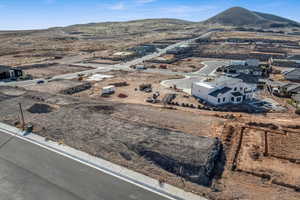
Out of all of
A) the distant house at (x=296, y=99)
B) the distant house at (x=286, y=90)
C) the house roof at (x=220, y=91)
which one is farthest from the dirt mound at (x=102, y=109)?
the distant house at (x=286, y=90)

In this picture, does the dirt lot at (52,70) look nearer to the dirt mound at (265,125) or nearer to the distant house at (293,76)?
the dirt mound at (265,125)

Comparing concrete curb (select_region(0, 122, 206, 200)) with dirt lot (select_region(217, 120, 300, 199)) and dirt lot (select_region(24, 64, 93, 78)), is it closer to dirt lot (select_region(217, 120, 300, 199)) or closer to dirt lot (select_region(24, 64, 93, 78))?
dirt lot (select_region(217, 120, 300, 199))

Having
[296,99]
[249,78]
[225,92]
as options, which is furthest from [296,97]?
[249,78]

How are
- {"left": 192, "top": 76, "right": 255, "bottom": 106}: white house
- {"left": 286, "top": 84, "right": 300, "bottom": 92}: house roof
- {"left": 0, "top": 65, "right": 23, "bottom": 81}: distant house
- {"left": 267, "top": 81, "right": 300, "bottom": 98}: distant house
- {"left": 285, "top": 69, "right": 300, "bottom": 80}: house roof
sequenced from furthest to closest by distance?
{"left": 0, "top": 65, "right": 23, "bottom": 81}: distant house < {"left": 285, "top": 69, "right": 300, "bottom": 80}: house roof < {"left": 286, "top": 84, "right": 300, "bottom": 92}: house roof < {"left": 267, "top": 81, "right": 300, "bottom": 98}: distant house < {"left": 192, "top": 76, "right": 255, "bottom": 106}: white house

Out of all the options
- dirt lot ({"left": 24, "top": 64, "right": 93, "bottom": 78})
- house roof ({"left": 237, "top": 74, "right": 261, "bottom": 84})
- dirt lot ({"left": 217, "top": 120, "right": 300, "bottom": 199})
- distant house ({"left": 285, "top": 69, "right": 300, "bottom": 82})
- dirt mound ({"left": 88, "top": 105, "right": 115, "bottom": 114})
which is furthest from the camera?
dirt lot ({"left": 24, "top": 64, "right": 93, "bottom": 78})

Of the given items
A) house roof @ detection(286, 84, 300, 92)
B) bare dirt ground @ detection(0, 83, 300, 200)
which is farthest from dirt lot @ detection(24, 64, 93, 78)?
house roof @ detection(286, 84, 300, 92)
